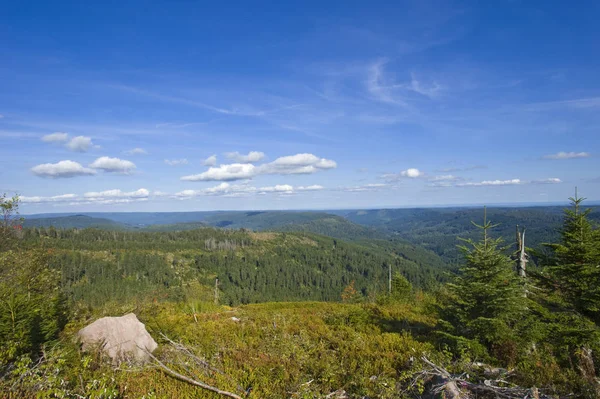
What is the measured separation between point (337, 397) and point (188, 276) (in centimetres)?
15047

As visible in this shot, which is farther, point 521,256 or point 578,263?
point 521,256

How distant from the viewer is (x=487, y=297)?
8.54 m

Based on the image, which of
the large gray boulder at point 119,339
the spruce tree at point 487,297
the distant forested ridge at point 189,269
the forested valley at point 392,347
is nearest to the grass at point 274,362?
the forested valley at point 392,347

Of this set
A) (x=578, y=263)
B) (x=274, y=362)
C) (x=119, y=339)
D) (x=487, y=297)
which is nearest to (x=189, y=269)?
(x=119, y=339)

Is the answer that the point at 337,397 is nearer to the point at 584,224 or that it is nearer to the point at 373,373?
the point at 373,373

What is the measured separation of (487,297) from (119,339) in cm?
1153

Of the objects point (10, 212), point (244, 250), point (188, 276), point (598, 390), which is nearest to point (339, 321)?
point (598, 390)

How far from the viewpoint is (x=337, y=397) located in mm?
6832

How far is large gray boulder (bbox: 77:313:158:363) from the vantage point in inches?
355

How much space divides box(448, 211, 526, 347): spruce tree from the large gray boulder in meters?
9.82

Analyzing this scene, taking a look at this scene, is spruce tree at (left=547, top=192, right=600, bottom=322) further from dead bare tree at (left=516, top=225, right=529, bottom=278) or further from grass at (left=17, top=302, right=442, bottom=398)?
dead bare tree at (left=516, top=225, right=529, bottom=278)

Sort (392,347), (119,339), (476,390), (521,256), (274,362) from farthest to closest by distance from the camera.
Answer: (521,256)
(392,347)
(119,339)
(274,362)
(476,390)

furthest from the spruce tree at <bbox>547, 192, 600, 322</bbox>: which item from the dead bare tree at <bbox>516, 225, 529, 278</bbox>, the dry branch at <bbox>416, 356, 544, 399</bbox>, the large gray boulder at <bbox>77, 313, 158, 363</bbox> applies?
the large gray boulder at <bbox>77, 313, 158, 363</bbox>

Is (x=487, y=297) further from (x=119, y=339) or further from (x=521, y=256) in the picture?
(x=119, y=339)
